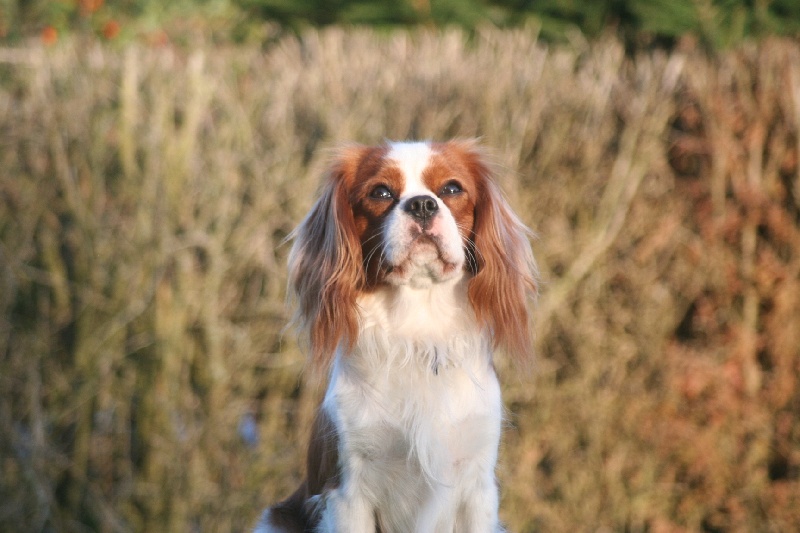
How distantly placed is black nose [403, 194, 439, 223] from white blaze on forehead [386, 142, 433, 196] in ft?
0.27

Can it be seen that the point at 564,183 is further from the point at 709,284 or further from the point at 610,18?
the point at 610,18

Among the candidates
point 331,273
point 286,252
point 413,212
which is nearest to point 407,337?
point 331,273

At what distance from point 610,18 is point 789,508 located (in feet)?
12.7

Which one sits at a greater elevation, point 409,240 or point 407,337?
point 409,240

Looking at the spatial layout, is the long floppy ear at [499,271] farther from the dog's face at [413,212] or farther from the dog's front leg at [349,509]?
the dog's front leg at [349,509]

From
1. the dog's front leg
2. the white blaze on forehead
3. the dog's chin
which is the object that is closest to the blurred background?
the white blaze on forehead

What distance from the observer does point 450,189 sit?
11.3 feet

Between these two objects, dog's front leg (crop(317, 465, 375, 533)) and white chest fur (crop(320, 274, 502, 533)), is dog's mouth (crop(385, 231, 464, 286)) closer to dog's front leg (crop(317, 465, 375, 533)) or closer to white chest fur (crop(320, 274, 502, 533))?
white chest fur (crop(320, 274, 502, 533))

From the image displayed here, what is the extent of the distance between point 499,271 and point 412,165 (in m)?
0.44

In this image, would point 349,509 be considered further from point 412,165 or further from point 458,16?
point 458,16

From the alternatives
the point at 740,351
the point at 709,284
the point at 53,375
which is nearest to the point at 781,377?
the point at 740,351

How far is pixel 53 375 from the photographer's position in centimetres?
553

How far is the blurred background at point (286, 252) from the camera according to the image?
17.8 ft

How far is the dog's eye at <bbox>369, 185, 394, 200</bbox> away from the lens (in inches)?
133
